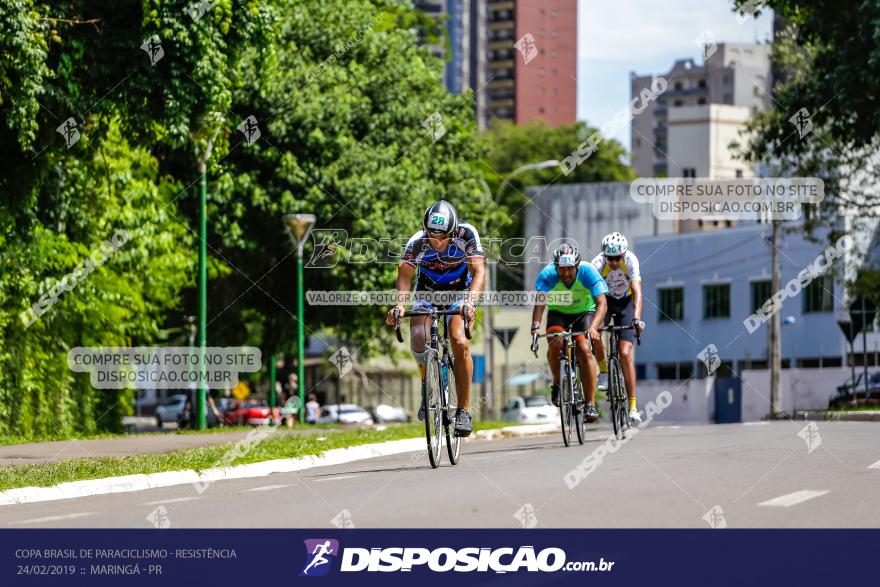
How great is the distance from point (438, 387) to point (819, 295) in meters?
47.8

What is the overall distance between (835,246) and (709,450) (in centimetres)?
2022

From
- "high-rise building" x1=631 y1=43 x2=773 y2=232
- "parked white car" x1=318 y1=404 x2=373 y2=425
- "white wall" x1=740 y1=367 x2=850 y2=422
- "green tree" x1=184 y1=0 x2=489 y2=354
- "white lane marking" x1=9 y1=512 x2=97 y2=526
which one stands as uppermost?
"high-rise building" x1=631 y1=43 x2=773 y2=232

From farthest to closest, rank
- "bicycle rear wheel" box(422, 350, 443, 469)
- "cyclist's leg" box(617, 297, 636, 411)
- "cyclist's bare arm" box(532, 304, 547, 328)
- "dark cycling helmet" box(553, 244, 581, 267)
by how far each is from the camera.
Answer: "cyclist's leg" box(617, 297, 636, 411) → "cyclist's bare arm" box(532, 304, 547, 328) → "dark cycling helmet" box(553, 244, 581, 267) → "bicycle rear wheel" box(422, 350, 443, 469)

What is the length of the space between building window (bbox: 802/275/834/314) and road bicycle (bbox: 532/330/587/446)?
42658 millimetres

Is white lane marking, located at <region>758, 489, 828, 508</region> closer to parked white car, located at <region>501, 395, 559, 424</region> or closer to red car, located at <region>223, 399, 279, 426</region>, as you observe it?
red car, located at <region>223, 399, 279, 426</region>

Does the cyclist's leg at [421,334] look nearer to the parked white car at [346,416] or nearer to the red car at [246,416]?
the red car at [246,416]

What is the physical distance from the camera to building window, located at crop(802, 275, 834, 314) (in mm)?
57875

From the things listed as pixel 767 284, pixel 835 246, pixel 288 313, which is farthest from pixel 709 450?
pixel 767 284

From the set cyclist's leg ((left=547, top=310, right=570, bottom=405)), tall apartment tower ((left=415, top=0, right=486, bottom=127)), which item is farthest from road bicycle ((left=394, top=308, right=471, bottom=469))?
tall apartment tower ((left=415, top=0, right=486, bottom=127))

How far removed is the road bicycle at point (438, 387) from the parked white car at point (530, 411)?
3980 centimetres

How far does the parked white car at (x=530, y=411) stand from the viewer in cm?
5447

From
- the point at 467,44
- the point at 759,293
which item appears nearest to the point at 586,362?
the point at 759,293

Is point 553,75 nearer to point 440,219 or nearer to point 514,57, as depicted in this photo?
point 514,57

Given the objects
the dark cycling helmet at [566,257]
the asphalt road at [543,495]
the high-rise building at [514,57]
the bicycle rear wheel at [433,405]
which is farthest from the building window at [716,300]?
the high-rise building at [514,57]
